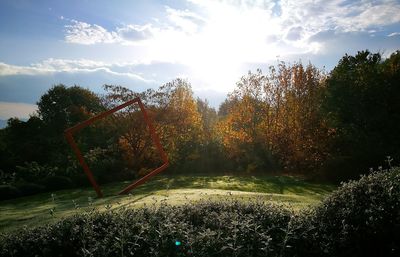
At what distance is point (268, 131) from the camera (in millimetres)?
36375

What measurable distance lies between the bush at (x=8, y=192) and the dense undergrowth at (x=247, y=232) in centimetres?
2001

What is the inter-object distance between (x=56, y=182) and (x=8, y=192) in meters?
3.90

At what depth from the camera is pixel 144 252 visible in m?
6.81

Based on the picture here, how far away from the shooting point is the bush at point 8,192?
2636 centimetres

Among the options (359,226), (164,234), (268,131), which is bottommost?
(359,226)

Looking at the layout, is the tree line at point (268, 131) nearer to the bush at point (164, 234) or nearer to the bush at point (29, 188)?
the bush at point (29, 188)

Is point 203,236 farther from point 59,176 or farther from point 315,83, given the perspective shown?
point 315,83

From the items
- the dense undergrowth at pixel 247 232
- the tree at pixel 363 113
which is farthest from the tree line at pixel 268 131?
the dense undergrowth at pixel 247 232

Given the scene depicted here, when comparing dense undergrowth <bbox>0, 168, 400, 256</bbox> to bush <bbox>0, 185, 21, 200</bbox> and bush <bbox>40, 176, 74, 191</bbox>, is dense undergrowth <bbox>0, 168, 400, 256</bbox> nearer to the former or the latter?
bush <bbox>0, 185, 21, 200</bbox>


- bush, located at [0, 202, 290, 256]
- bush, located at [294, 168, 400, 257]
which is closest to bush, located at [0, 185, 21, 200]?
bush, located at [0, 202, 290, 256]

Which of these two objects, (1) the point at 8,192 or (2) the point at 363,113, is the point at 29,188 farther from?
(2) the point at 363,113

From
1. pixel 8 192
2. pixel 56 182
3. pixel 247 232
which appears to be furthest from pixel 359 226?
pixel 56 182

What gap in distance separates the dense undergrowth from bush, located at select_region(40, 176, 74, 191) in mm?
21891

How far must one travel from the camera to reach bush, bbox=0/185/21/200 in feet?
86.5
